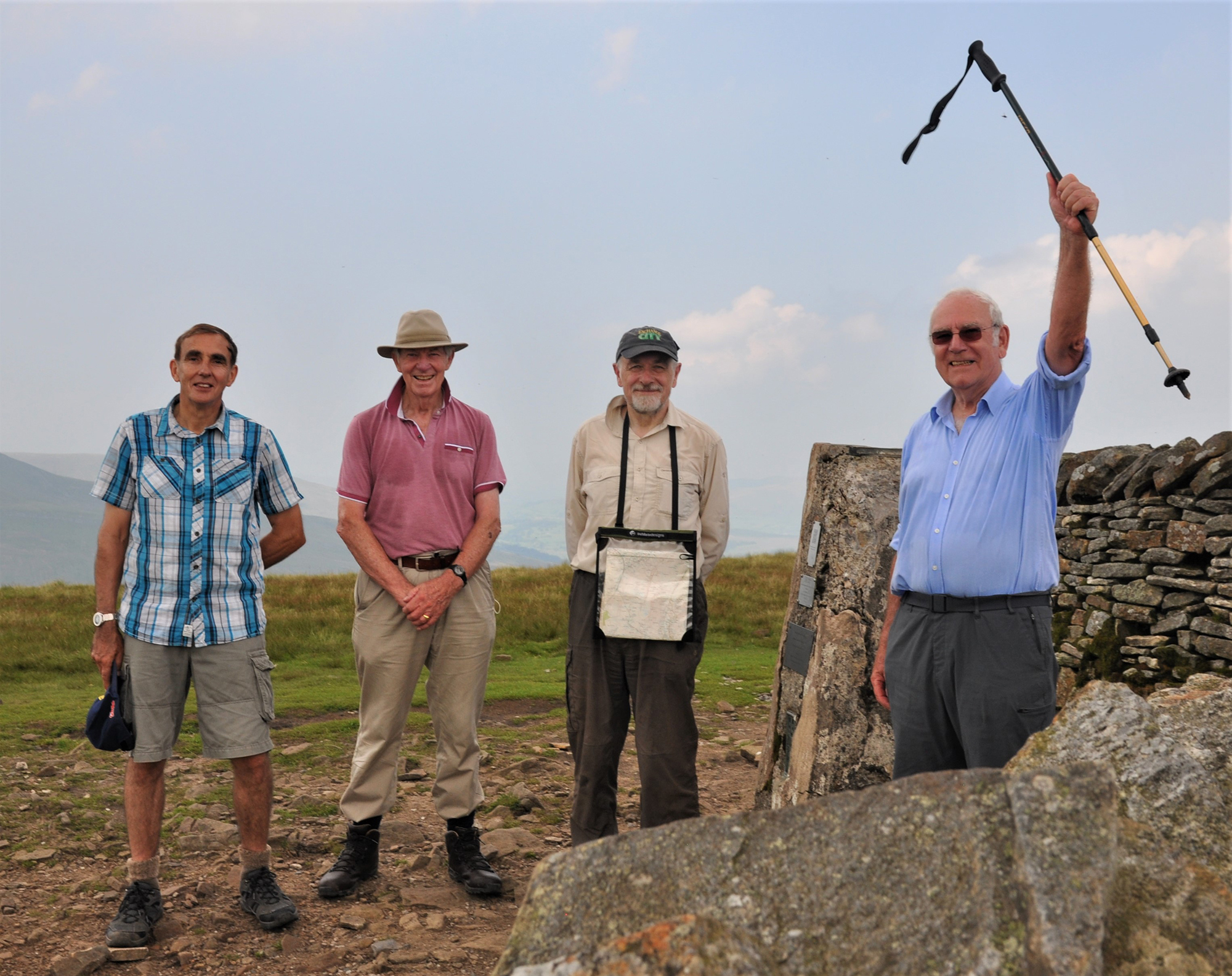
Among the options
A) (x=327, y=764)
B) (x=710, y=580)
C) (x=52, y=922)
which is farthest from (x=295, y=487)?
(x=710, y=580)

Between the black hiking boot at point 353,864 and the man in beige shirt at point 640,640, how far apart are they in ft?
3.89

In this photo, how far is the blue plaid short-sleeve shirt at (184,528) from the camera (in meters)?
4.84

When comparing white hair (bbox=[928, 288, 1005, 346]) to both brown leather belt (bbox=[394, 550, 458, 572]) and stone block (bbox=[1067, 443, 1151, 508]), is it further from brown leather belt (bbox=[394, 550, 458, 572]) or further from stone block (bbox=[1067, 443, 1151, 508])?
stone block (bbox=[1067, 443, 1151, 508])

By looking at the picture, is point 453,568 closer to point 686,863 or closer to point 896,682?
point 896,682

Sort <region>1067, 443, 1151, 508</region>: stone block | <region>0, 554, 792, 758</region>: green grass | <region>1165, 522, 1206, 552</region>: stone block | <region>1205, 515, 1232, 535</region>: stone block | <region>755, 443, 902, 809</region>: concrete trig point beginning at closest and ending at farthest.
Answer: <region>755, 443, 902, 809</region>: concrete trig point < <region>1205, 515, 1232, 535</region>: stone block < <region>1165, 522, 1206, 552</region>: stone block < <region>0, 554, 792, 758</region>: green grass < <region>1067, 443, 1151, 508</region>: stone block

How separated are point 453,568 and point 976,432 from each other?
9.53 feet

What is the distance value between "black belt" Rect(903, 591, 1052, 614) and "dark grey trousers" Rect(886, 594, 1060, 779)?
0.02 metres

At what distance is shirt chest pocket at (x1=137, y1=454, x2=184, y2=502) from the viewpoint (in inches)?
193

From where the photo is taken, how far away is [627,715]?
537cm

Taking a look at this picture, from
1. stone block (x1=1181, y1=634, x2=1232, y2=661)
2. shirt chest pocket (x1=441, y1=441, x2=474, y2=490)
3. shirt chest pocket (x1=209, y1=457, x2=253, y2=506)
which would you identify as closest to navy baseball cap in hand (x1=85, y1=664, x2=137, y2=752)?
shirt chest pocket (x1=209, y1=457, x2=253, y2=506)

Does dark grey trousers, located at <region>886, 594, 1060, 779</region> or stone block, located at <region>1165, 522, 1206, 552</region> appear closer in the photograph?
dark grey trousers, located at <region>886, 594, 1060, 779</region>

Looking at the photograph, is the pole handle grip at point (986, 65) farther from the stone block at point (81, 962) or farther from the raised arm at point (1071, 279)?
the stone block at point (81, 962)

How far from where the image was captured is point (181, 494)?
491 cm

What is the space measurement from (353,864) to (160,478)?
2.39 metres
